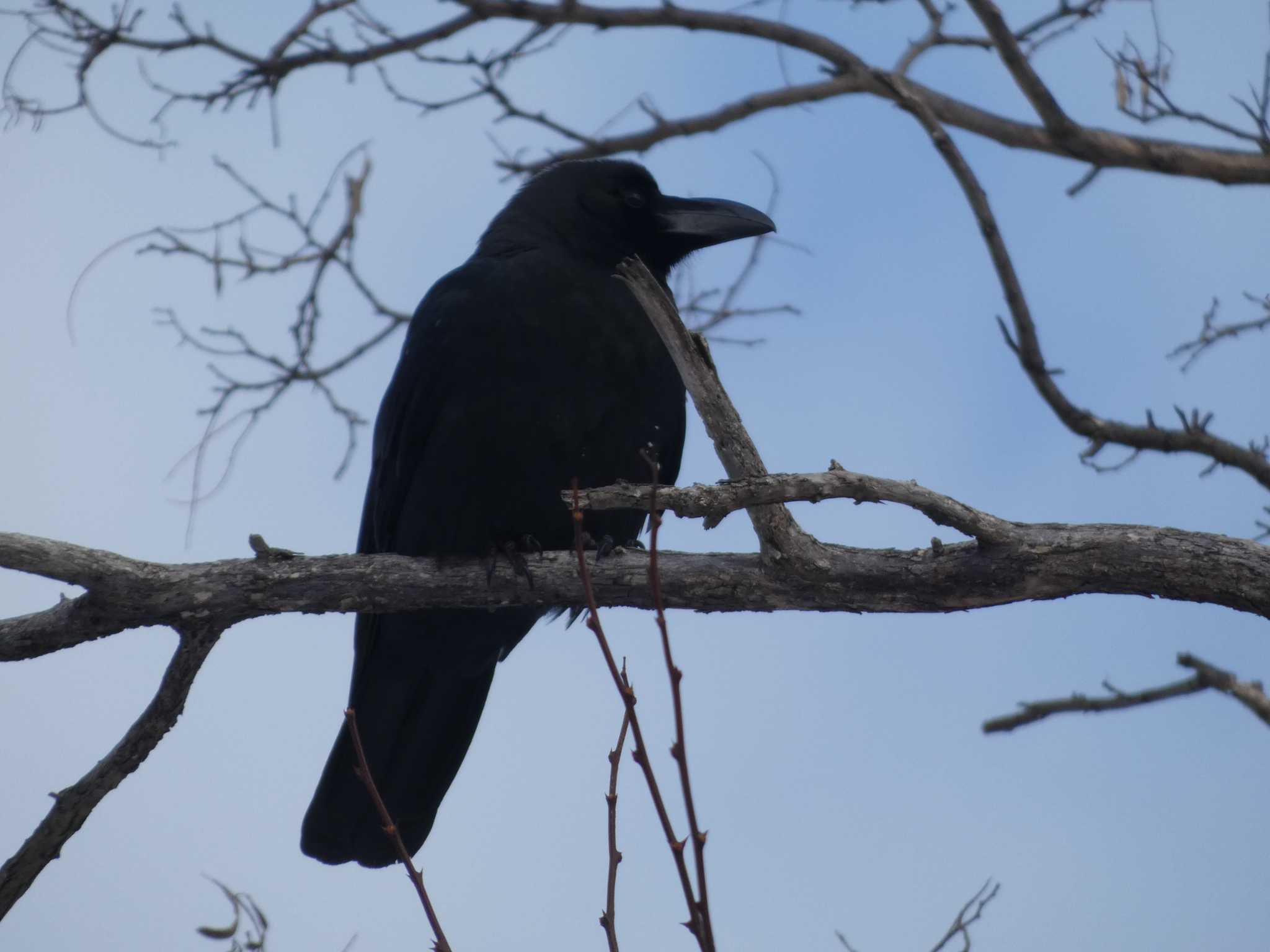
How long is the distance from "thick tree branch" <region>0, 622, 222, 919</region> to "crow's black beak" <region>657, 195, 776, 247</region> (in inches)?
97.2

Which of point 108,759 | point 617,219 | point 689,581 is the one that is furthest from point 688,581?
point 617,219

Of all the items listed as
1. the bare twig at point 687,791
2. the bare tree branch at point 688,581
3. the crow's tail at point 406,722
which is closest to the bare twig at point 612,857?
the bare twig at point 687,791

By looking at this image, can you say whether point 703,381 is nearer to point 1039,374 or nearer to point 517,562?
point 517,562

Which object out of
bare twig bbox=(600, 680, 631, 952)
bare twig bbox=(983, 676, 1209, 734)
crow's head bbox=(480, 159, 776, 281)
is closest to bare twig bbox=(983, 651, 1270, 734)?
bare twig bbox=(983, 676, 1209, 734)

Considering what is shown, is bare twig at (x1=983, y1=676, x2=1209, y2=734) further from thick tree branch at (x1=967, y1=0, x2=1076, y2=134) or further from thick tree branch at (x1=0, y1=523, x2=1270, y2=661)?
thick tree branch at (x1=967, y1=0, x2=1076, y2=134)

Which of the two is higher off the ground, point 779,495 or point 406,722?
point 779,495

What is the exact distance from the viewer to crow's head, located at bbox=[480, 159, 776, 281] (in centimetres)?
505

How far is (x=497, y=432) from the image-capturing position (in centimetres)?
436

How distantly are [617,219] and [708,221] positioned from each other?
1.17 feet

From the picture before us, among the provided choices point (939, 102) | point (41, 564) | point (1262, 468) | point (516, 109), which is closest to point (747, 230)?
point (939, 102)

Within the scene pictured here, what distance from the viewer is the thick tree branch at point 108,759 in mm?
3367

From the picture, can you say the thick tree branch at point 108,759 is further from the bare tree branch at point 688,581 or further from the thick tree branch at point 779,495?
the thick tree branch at point 779,495

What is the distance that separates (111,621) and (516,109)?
3.17 meters

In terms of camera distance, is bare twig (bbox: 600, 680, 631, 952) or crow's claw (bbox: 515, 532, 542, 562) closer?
bare twig (bbox: 600, 680, 631, 952)
